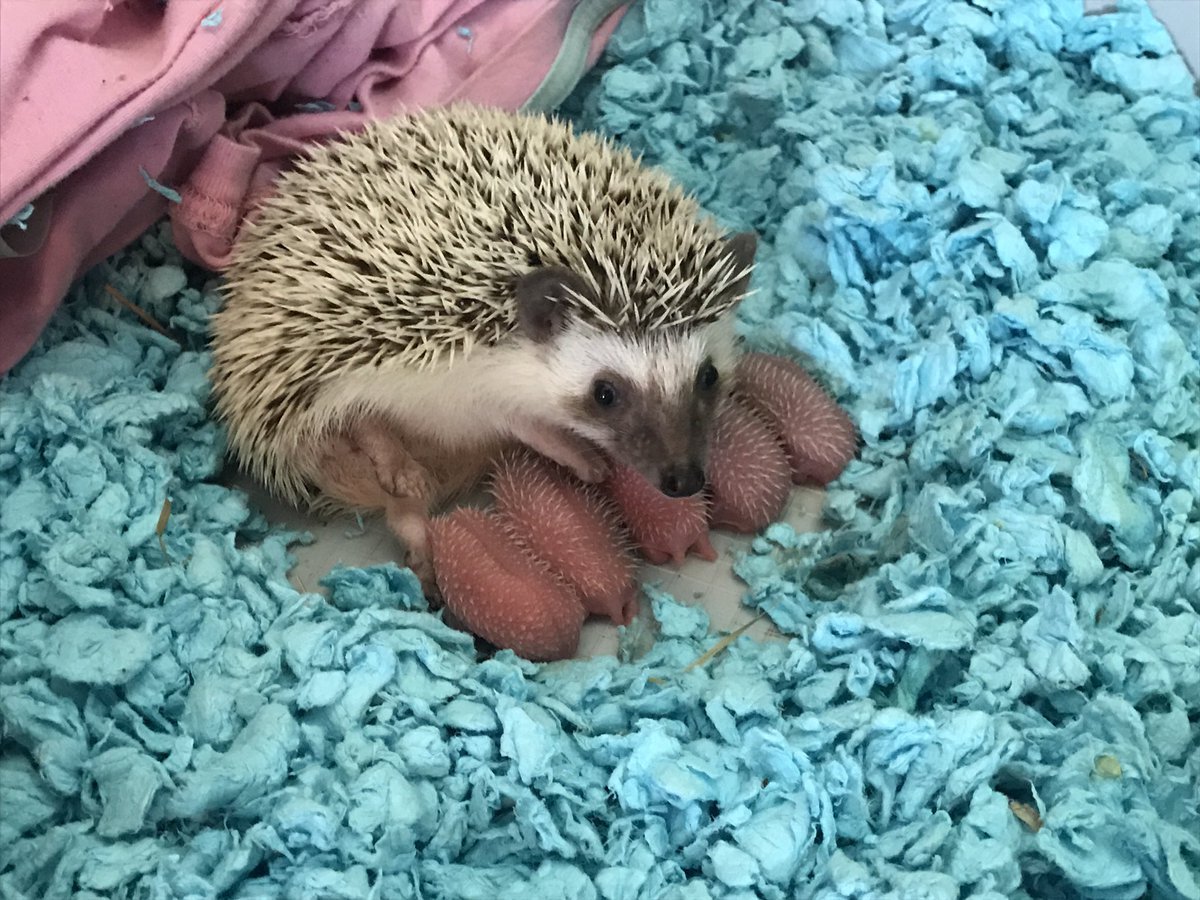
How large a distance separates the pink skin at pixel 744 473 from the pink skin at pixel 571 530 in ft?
0.79

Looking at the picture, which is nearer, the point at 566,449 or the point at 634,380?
the point at 634,380

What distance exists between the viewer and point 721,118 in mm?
3043

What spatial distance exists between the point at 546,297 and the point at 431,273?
0.24 metres

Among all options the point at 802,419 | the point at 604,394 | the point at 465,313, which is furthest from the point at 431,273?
the point at 802,419

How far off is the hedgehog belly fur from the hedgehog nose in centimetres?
27

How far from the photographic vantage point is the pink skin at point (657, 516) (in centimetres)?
227

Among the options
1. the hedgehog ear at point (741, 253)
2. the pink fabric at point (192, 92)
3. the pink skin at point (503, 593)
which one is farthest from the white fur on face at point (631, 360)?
the pink fabric at point (192, 92)

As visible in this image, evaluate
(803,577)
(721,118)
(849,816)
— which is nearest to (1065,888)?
(849,816)

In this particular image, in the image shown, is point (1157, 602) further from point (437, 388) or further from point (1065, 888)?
point (437, 388)

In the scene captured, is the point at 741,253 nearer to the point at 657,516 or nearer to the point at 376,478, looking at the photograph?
the point at 657,516

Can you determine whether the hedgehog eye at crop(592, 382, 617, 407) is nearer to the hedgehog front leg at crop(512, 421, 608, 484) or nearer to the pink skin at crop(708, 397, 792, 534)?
the hedgehog front leg at crop(512, 421, 608, 484)

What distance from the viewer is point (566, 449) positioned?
233 cm

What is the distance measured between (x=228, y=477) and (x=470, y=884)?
122cm

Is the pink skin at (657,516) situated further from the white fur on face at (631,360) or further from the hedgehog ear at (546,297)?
the hedgehog ear at (546,297)
